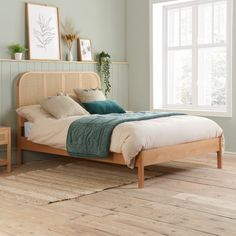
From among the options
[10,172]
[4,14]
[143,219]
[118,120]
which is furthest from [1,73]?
[143,219]

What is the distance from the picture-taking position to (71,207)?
3.91 meters

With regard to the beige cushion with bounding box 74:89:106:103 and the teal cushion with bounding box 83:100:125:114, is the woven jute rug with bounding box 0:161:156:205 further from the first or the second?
the beige cushion with bounding box 74:89:106:103

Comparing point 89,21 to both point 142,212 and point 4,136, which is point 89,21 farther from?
point 142,212

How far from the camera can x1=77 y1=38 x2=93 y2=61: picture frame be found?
6875 millimetres

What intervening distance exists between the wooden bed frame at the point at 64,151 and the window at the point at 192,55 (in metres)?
1.14

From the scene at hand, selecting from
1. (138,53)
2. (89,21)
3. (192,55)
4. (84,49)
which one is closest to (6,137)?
(84,49)

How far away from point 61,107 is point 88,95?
65 centimetres

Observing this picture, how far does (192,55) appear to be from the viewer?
706 cm

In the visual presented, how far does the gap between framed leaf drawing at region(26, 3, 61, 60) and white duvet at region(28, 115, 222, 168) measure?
3.80 feet

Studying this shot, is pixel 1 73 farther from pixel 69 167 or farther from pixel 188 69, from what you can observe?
pixel 188 69

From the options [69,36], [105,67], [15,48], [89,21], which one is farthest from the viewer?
[105,67]

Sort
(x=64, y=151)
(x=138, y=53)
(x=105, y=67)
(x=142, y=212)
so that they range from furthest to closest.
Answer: (x=138, y=53)
(x=105, y=67)
(x=64, y=151)
(x=142, y=212)

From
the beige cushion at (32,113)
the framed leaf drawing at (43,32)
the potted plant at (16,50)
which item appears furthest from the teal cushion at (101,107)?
the potted plant at (16,50)

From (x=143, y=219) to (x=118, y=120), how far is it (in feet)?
4.98
